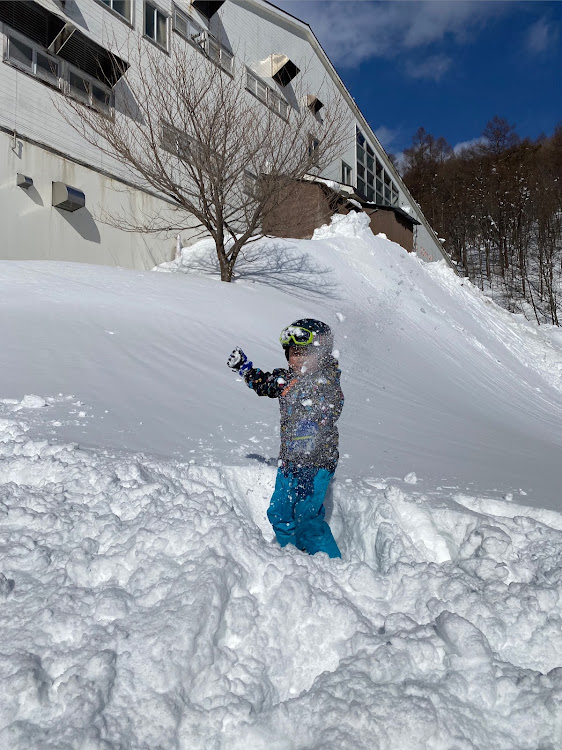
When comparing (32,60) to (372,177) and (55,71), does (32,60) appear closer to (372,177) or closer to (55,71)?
(55,71)

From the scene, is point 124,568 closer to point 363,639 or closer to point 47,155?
point 363,639

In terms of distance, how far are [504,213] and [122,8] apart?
89.4 feet

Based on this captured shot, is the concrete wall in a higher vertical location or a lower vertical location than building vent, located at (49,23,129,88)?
lower

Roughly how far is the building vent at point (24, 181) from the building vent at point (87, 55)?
3.47 meters

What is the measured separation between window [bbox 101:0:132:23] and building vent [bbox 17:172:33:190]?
6.36 meters

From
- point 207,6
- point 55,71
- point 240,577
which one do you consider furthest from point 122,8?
point 240,577

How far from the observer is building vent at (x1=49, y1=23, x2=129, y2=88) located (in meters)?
12.7

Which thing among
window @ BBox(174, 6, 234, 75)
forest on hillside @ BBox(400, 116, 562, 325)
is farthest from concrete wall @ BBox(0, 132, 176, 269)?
forest on hillside @ BBox(400, 116, 562, 325)

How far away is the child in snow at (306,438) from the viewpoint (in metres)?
3.10

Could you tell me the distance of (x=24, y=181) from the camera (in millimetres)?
11305

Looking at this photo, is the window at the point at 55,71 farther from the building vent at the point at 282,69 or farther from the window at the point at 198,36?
the building vent at the point at 282,69

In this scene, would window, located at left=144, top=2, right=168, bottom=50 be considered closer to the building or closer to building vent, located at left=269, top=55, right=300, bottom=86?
the building

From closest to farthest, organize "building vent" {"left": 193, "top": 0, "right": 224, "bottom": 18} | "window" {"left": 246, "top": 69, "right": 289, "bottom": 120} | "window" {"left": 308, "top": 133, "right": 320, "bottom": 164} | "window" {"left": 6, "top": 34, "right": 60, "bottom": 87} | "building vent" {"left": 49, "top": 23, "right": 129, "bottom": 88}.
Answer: "window" {"left": 6, "top": 34, "right": 60, "bottom": 87} < "window" {"left": 308, "top": 133, "right": 320, "bottom": 164} < "building vent" {"left": 49, "top": 23, "right": 129, "bottom": 88} < "building vent" {"left": 193, "top": 0, "right": 224, "bottom": 18} < "window" {"left": 246, "top": 69, "right": 289, "bottom": 120}

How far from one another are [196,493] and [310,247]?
41.6 feet
